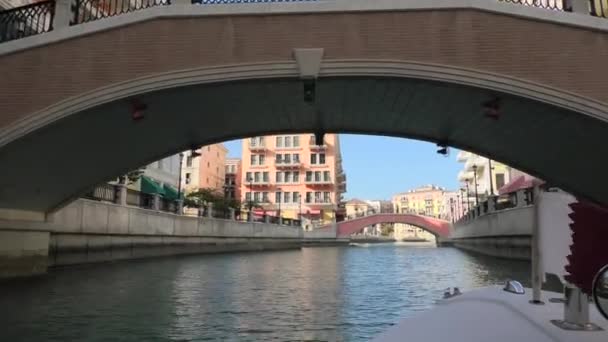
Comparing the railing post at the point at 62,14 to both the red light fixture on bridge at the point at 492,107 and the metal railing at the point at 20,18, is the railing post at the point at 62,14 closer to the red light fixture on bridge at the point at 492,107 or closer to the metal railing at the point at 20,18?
the metal railing at the point at 20,18

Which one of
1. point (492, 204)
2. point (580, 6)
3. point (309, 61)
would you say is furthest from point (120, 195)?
point (492, 204)

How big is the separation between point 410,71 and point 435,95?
59.8 inches

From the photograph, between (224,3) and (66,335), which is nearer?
(66,335)

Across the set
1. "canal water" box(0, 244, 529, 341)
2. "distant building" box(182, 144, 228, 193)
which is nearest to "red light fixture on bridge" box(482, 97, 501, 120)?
"canal water" box(0, 244, 529, 341)

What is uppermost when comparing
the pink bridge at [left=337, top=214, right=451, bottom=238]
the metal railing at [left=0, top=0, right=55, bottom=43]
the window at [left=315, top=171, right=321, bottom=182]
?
the window at [left=315, top=171, right=321, bottom=182]

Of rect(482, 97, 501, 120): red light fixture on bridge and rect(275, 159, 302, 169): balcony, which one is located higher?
rect(275, 159, 302, 169): balcony

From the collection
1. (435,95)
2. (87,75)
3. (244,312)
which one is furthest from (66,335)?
(435,95)

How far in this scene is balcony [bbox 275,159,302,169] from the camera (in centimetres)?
6650

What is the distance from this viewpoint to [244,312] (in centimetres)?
872

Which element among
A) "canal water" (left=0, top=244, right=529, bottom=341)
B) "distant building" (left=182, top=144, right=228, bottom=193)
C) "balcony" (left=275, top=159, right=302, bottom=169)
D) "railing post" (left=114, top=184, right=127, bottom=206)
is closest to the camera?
"canal water" (left=0, top=244, right=529, bottom=341)

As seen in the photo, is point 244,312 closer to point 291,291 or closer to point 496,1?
point 291,291

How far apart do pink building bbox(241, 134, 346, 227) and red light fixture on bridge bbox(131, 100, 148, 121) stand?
185 feet

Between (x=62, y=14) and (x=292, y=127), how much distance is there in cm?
597

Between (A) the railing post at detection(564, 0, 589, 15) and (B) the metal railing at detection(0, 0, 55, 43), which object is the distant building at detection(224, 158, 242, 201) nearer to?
(B) the metal railing at detection(0, 0, 55, 43)
